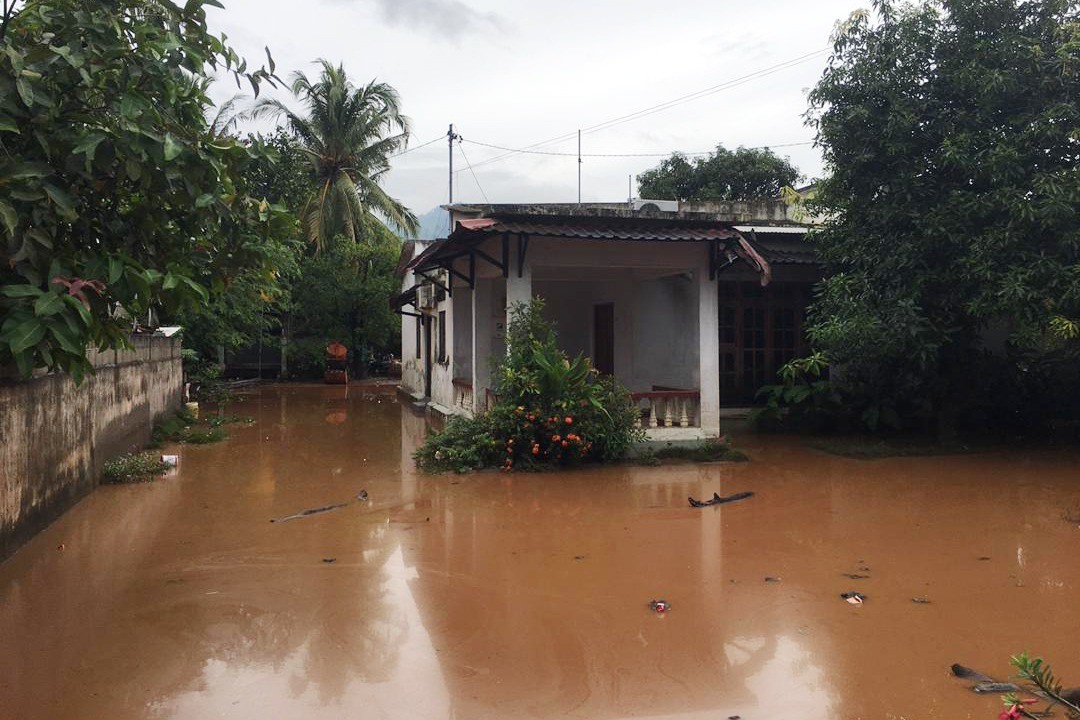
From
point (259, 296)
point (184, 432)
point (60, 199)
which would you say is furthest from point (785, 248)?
point (60, 199)

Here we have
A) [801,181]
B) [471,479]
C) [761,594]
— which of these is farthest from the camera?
[801,181]

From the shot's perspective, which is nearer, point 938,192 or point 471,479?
point 471,479

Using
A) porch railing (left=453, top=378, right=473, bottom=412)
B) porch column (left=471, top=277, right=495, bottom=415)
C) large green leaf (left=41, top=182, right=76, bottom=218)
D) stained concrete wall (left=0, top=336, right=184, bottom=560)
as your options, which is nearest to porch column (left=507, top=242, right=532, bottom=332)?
porch column (left=471, top=277, right=495, bottom=415)

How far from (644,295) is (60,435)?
9.12 metres

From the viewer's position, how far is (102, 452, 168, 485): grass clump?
9.03 meters

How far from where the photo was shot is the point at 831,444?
38.0ft

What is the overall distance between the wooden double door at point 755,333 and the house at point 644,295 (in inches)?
0.7

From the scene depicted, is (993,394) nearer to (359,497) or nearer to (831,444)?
(831,444)

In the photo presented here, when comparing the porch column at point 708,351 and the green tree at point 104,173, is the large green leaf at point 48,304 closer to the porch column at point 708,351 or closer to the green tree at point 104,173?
the green tree at point 104,173

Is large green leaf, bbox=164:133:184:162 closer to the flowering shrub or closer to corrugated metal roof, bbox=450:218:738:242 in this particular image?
corrugated metal roof, bbox=450:218:738:242

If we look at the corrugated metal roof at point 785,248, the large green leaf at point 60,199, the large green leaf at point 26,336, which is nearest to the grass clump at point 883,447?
the corrugated metal roof at point 785,248

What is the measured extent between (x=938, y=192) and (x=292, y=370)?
2201cm

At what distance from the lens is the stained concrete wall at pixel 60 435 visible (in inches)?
240

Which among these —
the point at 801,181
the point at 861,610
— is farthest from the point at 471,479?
the point at 801,181
